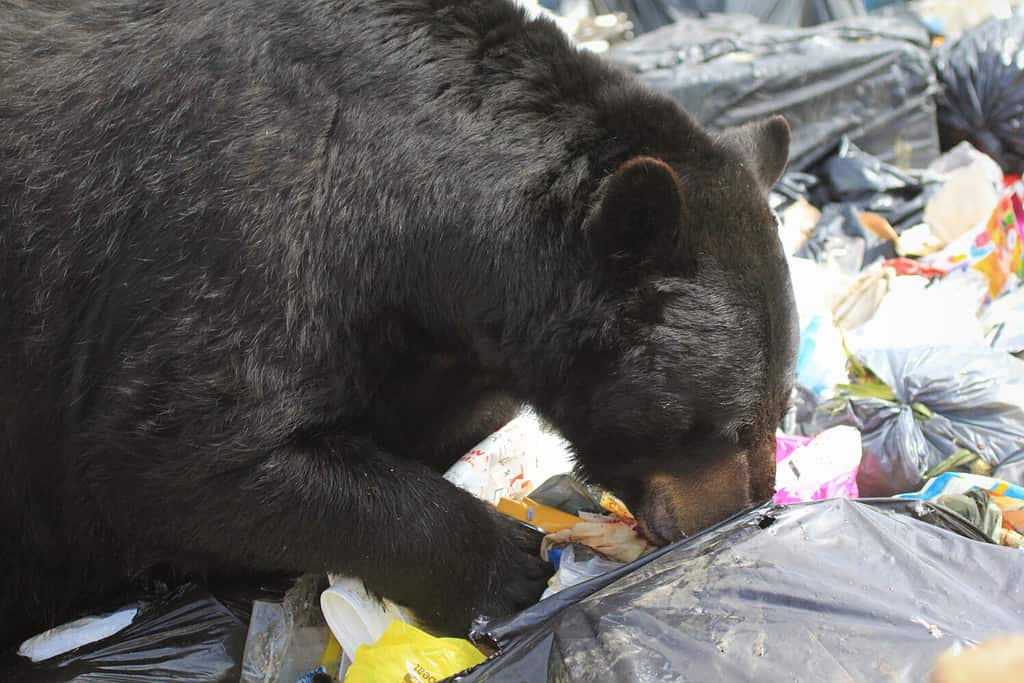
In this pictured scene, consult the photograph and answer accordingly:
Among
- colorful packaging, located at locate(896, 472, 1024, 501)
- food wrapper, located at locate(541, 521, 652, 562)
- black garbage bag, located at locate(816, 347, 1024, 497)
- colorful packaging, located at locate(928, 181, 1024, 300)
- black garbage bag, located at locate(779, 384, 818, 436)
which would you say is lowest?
colorful packaging, located at locate(928, 181, 1024, 300)

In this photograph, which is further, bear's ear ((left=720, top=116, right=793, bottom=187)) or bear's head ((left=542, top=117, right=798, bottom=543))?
bear's ear ((left=720, top=116, right=793, bottom=187))

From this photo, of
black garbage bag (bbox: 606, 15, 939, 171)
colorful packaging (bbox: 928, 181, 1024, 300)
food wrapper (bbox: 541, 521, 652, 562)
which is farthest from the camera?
black garbage bag (bbox: 606, 15, 939, 171)

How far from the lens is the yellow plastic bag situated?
192cm

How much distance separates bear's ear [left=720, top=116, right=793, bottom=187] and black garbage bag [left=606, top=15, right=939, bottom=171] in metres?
2.83

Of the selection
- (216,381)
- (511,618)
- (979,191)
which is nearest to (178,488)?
(216,381)

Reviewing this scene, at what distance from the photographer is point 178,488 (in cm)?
199

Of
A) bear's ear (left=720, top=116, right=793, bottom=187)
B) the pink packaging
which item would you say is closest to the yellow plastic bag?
the pink packaging

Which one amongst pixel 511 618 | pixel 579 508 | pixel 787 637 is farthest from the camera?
pixel 579 508

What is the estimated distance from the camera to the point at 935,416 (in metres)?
2.85

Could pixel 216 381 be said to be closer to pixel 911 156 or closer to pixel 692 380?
pixel 692 380

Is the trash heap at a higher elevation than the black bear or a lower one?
lower

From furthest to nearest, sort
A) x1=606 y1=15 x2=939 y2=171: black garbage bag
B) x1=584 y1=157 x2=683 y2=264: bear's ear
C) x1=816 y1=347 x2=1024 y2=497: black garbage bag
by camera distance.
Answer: x1=606 y1=15 x2=939 y2=171: black garbage bag
x1=816 y1=347 x2=1024 y2=497: black garbage bag
x1=584 y1=157 x2=683 y2=264: bear's ear

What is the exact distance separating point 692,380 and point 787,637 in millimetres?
519

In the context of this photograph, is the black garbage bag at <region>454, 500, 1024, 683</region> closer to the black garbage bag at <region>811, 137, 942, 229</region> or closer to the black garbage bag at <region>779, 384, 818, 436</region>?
the black garbage bag at <region>779, 384, 818, 436</region>
